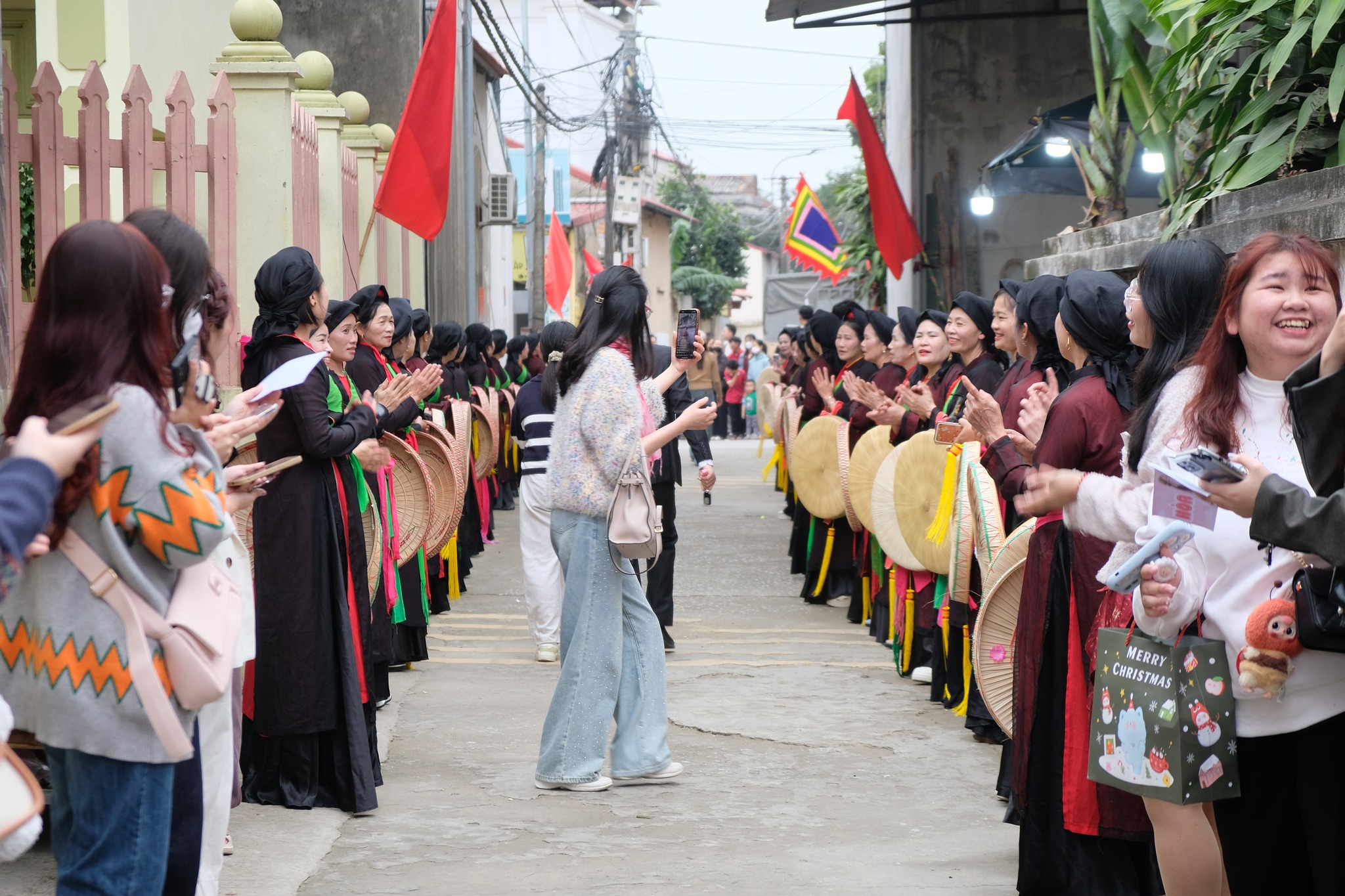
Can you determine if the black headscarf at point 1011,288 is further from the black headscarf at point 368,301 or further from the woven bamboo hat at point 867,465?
the black headscarf at point 368,301

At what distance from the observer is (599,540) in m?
5.70

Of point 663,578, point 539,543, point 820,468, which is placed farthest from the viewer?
point 820,468

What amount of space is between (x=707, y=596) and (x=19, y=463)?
29.5 ft

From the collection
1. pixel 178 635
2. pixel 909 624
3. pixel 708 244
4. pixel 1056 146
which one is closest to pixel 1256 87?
pixel 909 624

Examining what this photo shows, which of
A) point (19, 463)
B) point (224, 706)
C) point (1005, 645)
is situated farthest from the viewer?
point (1005, 645)

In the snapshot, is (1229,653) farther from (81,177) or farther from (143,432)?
(81,177)

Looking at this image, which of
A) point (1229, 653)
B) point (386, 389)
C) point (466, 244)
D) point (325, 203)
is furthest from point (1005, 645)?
point (466, 244)

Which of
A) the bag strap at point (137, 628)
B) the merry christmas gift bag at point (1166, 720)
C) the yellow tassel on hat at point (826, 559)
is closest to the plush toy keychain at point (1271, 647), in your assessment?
the merry christmas gift bag at point (1166, 720)

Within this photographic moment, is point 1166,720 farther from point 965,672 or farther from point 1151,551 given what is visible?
point 965,672

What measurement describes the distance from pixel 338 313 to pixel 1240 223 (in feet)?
12.3

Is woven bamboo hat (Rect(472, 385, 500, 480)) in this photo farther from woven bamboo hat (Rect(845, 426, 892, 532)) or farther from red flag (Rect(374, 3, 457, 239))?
woven bamboo hat (Rect(845, 426, 892, 532))

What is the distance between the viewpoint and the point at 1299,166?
6.04m

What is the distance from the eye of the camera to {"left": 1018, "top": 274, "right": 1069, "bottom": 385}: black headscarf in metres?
5.32

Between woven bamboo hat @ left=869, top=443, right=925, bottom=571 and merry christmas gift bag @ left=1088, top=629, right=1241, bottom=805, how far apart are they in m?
4.10
